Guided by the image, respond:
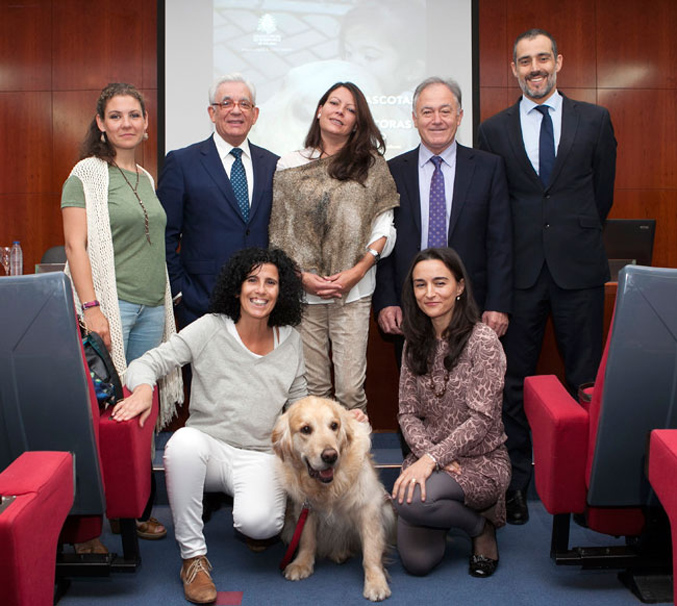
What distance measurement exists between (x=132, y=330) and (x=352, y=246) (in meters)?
0.90

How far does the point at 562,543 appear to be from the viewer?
2.16 metres

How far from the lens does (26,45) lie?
6012 millimetres

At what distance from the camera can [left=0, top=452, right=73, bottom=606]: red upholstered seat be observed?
1294mm

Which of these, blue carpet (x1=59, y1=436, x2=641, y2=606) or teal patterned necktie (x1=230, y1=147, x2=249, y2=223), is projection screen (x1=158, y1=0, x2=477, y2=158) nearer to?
teal patterned necktie (x1=230, y1=147, x2=249, y2=223)

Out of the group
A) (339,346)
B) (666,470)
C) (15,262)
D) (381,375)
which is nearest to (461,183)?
(339,346)

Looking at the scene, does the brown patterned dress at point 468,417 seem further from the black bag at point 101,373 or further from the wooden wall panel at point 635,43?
the wooden wall panel at point 635,43

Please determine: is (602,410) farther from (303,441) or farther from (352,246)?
(352,246)

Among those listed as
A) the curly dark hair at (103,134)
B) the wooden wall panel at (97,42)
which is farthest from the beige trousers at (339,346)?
the wooden wall panel at (97,42)

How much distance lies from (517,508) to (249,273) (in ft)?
4.49

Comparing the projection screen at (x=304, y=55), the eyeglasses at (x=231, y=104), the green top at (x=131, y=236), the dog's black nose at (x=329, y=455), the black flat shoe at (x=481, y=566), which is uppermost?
the projection screen at (x=304, y=55)

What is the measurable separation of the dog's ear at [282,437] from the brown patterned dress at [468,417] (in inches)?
16.7

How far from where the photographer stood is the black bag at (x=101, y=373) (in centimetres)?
204

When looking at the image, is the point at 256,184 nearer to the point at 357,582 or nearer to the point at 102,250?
the point at 102,250

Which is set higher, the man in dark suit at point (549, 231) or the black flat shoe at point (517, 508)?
the man in dark suit at point (549, 231)
